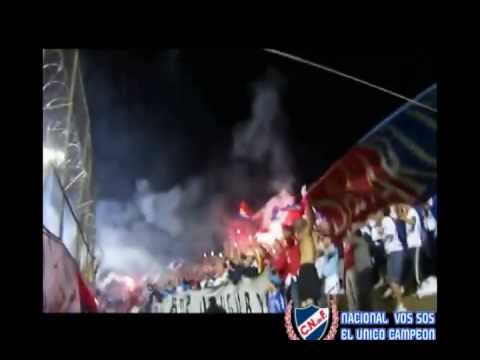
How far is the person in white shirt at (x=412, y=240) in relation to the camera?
3617 millimetres

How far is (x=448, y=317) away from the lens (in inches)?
144

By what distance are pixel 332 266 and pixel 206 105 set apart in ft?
2.88

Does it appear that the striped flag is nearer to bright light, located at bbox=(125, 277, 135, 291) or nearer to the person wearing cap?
the person wearing cap

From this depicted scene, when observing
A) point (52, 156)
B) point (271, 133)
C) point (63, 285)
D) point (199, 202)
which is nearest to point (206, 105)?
point (271, 133)

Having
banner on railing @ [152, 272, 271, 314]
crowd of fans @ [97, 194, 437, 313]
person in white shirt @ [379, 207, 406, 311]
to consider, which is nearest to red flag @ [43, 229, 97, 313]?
crowd of fans @ [97, 194, 437, 313]

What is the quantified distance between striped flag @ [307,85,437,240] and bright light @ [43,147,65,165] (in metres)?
1.09

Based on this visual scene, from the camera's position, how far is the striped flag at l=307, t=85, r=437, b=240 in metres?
3.64

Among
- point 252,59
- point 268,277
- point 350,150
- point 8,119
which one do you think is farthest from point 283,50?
point 8,119

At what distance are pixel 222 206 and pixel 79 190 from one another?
0.63 m

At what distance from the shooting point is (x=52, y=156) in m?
3.74

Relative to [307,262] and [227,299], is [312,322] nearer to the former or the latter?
[307,262]

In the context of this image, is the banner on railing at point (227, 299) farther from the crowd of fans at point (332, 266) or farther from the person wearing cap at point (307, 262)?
the person wearing cap at point (307, 262)

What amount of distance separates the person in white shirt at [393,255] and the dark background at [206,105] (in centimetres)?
36

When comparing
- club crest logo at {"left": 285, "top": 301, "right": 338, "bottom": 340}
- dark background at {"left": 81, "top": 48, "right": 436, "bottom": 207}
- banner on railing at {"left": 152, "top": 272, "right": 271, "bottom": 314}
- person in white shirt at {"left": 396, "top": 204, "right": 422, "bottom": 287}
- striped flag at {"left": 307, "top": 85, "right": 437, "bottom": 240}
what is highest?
dark background at {"left": 81, "top": 48, "right": 436, "bottom": 207}
